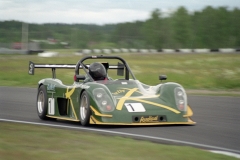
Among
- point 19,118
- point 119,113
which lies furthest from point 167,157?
point 19,118

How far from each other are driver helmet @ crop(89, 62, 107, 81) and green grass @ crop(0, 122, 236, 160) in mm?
2269

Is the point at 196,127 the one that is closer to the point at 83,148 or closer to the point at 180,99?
the point at 180,99

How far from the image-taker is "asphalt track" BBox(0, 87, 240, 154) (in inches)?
312

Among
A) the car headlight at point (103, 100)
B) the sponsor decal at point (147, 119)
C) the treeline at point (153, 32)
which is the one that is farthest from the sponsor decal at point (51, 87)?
the treeline at point (153, 32)

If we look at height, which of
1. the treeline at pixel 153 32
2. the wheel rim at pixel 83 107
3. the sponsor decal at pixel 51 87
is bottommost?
the wheel rim at pixel 83 107

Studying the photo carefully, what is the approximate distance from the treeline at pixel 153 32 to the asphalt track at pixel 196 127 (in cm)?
3776

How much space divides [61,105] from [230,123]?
9.98 feet

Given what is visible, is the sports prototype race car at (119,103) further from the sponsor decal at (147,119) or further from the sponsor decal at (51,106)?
the sponsor decal at (51,106)

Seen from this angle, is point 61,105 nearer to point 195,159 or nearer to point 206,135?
point 206,135

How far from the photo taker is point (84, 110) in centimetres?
979

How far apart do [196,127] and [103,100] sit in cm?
153

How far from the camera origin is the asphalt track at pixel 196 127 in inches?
312

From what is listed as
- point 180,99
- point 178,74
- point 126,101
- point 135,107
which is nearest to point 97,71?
point 126,101

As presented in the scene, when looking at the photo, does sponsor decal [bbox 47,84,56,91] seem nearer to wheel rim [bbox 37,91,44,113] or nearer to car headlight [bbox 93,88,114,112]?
wheel rim [bbox 37,91,44,113]
